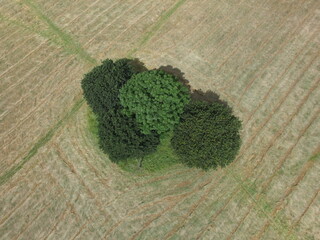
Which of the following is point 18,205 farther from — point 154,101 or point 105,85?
point 154,101

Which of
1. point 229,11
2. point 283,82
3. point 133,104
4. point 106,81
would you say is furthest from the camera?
point 229,11

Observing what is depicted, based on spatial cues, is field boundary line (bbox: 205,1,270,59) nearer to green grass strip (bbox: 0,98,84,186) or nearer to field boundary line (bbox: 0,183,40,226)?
green grass strip (bbox: 0,98,84,186)

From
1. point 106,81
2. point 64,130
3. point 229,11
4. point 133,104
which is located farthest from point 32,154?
point 229,11

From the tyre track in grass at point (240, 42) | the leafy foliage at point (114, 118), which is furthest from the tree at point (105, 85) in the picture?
the tyre track in grass at point (240, 42)

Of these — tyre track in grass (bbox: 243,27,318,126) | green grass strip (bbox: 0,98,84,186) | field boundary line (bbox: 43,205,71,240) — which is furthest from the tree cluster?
green grass strip (bbox: 0,98,84,186)

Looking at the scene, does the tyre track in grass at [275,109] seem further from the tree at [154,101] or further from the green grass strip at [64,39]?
the green grass strip at [64,39]

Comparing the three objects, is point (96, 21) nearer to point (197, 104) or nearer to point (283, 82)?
point (197, 104)
